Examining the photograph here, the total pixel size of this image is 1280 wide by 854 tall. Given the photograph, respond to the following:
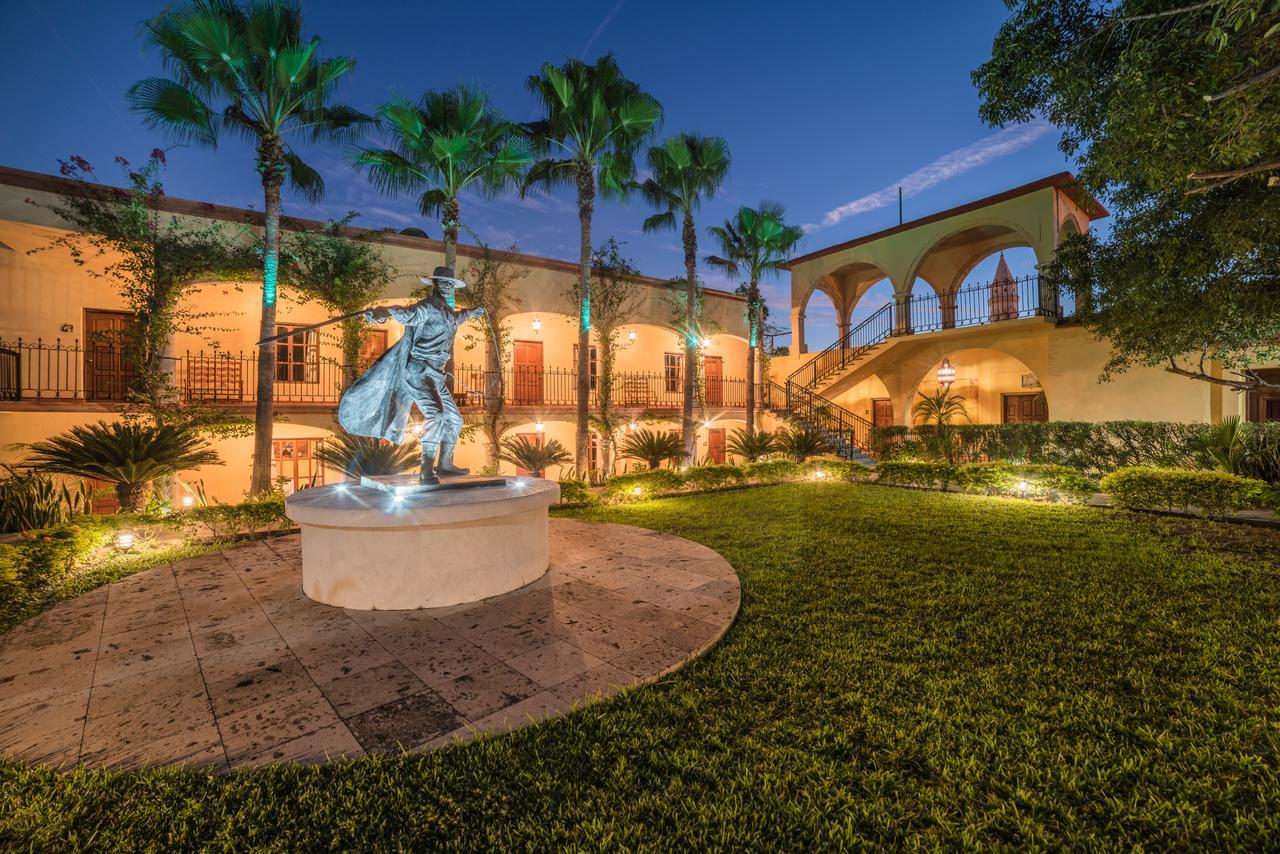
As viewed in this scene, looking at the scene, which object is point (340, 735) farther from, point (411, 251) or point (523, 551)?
point (411, 251)

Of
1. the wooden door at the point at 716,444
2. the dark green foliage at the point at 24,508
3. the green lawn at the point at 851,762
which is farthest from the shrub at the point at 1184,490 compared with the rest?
the dark green foliage at the point at 24,508

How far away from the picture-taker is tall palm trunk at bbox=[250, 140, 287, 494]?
920 centimetres

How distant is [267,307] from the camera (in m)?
9.16

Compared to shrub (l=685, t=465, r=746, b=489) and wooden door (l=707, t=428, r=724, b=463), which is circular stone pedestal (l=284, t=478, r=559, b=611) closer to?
shrub (l=685, t=465, r=746, b=489)

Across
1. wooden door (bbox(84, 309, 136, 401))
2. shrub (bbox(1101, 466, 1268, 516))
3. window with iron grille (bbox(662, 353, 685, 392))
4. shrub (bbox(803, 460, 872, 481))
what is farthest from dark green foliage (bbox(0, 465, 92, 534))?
shrub (bbox(1101, 466, 1268, 516))

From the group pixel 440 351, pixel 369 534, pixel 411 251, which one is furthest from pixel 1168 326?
pixel 411 251

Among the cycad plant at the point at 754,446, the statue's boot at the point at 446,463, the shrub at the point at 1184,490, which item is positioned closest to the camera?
the statue's boot at the point at 446,463

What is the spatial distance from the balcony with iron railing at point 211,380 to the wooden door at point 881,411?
368 inches

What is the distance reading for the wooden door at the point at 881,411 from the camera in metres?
22.0

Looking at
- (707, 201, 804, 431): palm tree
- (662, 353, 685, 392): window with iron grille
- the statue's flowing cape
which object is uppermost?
(707, 201, 804, 431): palm tree

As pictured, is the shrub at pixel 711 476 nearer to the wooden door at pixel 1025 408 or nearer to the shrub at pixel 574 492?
the shrub at pixel 574 492

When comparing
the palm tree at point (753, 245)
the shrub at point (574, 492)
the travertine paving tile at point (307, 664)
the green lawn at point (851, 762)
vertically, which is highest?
the palm tree at point (753, 245)

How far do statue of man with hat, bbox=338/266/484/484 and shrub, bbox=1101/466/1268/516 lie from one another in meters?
10.7

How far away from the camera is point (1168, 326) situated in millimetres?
8234
